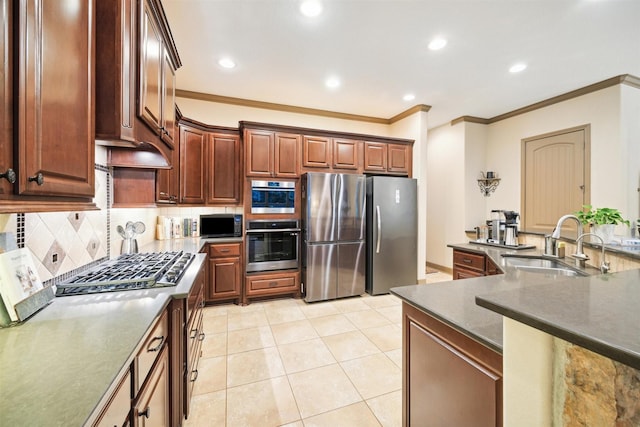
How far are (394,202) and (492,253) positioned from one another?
1588 mm

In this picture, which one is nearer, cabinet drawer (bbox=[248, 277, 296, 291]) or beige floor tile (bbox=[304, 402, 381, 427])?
beige floor tile (bbox=[304, 402, 381, 427])

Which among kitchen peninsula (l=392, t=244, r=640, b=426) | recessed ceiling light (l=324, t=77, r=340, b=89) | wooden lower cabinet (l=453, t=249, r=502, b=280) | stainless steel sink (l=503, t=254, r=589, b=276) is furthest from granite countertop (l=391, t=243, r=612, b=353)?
recessed ceiling light (l=324, t=77, r=340, b=89)

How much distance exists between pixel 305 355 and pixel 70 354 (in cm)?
181

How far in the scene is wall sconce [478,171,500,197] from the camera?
4.64 m

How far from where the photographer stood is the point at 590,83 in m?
3.38

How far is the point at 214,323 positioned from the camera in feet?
9.52

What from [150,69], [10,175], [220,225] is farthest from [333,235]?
[10,175]

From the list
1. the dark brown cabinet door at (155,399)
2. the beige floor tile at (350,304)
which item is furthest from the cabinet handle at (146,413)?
→ the beige floor tile at (350,304)

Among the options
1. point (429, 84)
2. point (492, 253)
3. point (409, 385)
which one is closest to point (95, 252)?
point (409, 385)

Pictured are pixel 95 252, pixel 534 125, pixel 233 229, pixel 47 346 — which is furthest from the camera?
pixel 534 125

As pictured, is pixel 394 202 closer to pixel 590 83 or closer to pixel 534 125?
pixel 534 125

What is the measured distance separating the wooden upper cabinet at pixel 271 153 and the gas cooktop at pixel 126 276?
69.7 inches

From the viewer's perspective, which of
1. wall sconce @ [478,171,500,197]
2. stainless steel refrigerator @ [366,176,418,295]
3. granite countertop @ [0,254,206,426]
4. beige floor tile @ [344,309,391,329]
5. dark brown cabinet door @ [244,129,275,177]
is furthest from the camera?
wall sconce @ [478,171,500,197]

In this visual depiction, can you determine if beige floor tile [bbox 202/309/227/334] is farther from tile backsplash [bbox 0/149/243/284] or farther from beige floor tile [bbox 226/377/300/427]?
tile backsplash [bbox 0/149/243/284]
